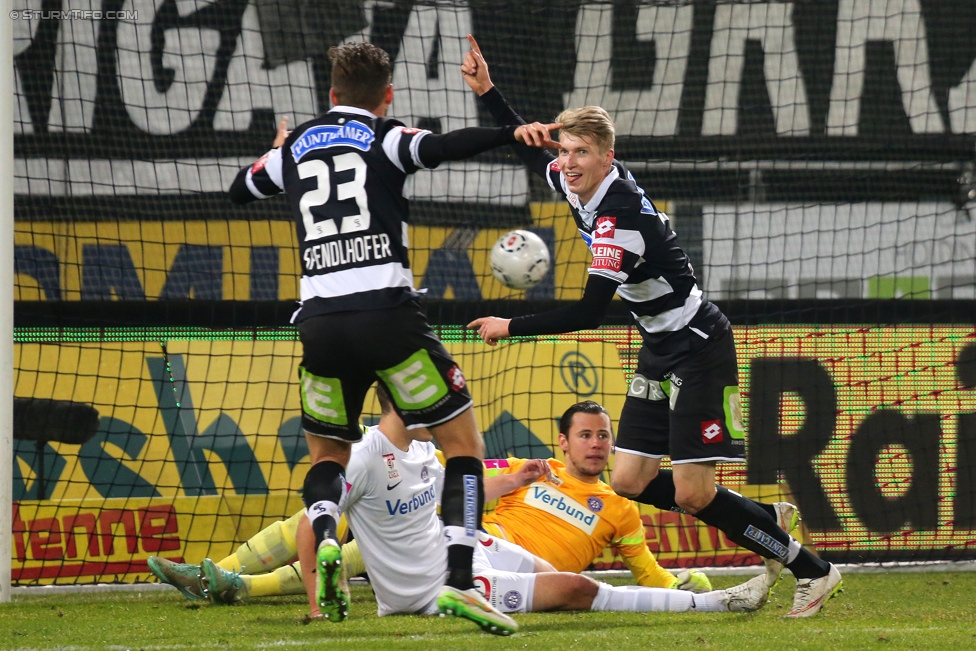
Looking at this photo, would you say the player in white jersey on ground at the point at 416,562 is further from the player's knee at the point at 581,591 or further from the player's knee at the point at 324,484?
the player's knee at the point at 324,484

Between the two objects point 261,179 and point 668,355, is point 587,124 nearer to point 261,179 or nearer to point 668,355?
point 668,355

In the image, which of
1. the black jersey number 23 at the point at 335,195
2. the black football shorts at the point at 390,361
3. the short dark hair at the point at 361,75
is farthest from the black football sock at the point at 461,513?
the short dark hair at the point at 361,75

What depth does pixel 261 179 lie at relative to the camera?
4.06 meters

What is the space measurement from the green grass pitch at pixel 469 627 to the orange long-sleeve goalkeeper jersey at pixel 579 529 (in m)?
0.64

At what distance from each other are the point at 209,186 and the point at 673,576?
579 centimetres

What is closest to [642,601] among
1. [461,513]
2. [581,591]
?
[581,591]

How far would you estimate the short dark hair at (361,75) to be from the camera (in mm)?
3900

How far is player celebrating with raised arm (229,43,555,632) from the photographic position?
3.73m

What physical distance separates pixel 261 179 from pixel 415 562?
1812mm

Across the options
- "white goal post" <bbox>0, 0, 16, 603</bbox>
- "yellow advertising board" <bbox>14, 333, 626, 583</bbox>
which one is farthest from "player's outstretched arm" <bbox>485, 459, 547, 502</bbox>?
"white goal post" <bbox>0, 0, 16, 603</bbox>

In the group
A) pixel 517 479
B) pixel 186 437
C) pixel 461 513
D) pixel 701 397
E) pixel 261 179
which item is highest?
pixel 261 179

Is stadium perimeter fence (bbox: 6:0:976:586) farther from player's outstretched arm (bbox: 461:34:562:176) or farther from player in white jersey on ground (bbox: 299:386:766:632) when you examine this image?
player's outstretched arm (bbox: 461:34:562:176)

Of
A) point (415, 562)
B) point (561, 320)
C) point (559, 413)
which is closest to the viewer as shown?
point (561, 320)

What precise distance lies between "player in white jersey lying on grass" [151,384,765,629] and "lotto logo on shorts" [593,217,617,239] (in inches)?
46.9
